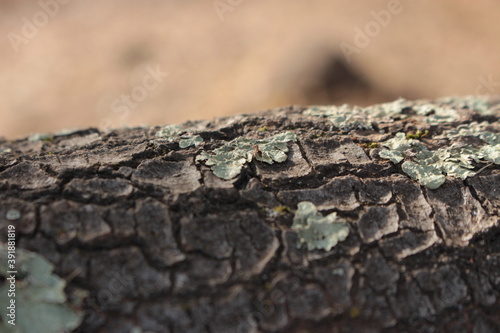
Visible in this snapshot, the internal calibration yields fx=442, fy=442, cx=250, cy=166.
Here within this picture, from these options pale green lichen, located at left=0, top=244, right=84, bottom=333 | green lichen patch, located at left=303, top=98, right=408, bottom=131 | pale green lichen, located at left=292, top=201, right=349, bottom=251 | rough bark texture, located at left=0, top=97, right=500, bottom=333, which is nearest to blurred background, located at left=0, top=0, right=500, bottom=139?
green lichen patch, located at left=303, top=98, right=408, bottom=131

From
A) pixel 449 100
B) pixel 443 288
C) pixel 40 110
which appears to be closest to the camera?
pixel 443 288

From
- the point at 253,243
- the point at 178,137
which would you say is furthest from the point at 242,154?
the point at 253,243

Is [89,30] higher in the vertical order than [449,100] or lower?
higher

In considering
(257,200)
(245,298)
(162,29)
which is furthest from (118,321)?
(162,29)

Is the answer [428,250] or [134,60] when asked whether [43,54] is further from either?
[428,250]

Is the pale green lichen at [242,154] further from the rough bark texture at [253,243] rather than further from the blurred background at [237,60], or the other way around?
the blurred background at [237,60]

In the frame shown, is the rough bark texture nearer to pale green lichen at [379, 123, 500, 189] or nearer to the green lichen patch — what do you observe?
pale green lichen at [379, 123, 500, 189]
